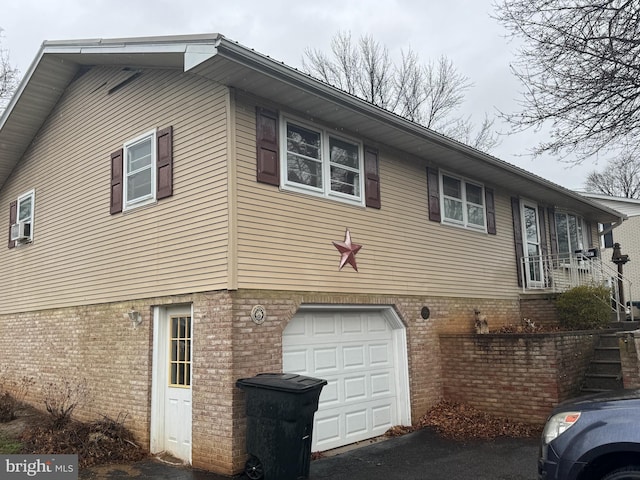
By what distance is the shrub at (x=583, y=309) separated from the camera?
11.6 m

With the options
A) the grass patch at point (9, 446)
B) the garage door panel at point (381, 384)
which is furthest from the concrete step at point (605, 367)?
the grass patch at point (9, 446)

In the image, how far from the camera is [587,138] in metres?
→ 9.45

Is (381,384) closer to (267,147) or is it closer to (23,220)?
(267,147)

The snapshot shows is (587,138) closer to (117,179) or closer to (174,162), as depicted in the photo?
(174,162)

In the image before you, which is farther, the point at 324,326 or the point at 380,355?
the point at 380,355

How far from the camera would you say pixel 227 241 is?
7043mm

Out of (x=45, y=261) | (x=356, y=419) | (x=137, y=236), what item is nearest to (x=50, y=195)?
(x=45, y=261)

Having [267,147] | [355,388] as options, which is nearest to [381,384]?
[355,388]

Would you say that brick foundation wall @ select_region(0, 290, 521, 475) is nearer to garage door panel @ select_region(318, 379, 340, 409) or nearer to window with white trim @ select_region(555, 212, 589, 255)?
garage door panel @ select_region(318, 379, 340, 409)

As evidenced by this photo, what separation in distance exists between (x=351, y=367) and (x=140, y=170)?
4.78 m

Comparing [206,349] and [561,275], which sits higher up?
[561,275]

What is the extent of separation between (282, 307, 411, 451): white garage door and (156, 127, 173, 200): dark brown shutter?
2802 mm

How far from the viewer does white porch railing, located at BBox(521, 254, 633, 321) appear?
44.0 feet

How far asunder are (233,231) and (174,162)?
1.94 meters
